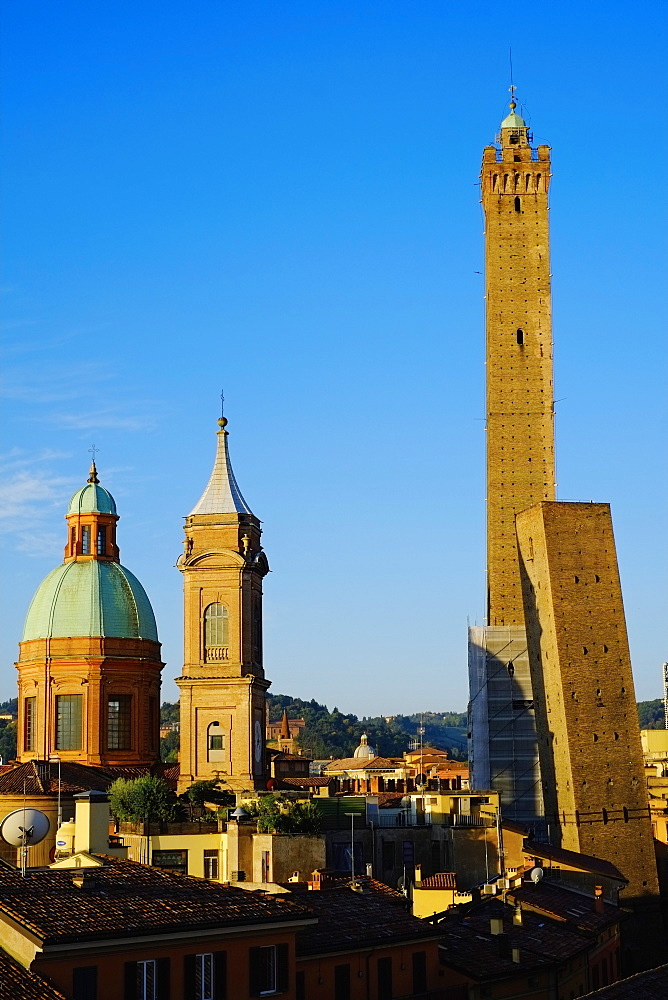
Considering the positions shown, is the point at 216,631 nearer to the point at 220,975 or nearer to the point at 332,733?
the point at 220,975

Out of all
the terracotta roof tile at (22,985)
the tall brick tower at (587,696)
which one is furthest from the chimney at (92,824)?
the tall brick tower at (587,696)

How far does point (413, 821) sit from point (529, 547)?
9846mm

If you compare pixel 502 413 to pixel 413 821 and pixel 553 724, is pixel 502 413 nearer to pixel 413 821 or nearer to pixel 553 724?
pixel 553 724

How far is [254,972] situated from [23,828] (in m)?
4.09

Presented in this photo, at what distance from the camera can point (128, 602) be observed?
165 feet

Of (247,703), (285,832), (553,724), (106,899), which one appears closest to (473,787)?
(553,724)

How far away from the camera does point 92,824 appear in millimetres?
26328

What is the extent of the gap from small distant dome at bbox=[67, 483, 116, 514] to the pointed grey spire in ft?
17.2

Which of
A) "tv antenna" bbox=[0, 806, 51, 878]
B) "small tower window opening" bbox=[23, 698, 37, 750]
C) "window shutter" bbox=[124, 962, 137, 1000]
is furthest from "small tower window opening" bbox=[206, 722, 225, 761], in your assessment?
"window shutter" bbox=[124, 962, 137, 1000]

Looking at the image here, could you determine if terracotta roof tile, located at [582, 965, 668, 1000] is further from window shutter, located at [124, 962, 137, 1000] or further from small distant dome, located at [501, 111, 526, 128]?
small distant dome, located at [501, 111, 526, 128]

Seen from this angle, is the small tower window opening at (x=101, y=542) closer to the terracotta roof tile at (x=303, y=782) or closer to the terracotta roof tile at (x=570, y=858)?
the terracotta roof tile at (x=303, y=782)

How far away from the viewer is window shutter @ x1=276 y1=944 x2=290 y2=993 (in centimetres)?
1859

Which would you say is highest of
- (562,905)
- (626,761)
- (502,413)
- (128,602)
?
(502,413)

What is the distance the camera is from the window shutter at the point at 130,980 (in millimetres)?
16672
